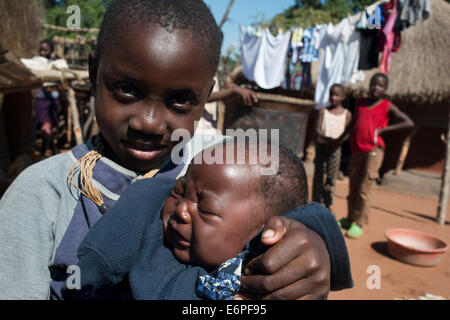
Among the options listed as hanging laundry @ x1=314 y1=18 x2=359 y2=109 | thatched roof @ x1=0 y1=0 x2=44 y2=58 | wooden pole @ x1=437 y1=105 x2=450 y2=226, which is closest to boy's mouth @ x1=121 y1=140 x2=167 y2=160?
thatched roof @ x1=0 y1=0 x2=44 y2=58

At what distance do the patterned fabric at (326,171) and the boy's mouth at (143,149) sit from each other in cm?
429

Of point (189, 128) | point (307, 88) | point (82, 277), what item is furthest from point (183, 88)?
point (307, 88)

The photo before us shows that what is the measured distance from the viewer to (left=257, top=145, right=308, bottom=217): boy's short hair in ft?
3.40

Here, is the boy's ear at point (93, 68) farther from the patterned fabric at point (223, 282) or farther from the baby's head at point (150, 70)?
the patterned fabric at point (223, 282)

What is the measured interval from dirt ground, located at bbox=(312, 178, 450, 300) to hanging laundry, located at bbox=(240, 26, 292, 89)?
10.4 ft

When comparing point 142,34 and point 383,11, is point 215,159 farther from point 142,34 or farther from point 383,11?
point 383,11

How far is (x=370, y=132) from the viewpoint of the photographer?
487cm

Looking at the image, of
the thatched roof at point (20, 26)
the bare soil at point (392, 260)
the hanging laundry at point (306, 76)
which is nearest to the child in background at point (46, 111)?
the thatched roof at point (20, 26)

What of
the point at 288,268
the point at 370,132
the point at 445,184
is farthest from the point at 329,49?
the point at 288,268

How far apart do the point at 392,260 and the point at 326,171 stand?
1.53 meters

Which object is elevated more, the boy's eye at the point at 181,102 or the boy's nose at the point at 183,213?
the boy's eye at the point at 181,102

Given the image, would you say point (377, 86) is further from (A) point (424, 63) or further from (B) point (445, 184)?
(A) point (424, 63)

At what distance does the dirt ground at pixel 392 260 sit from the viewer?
150 inches

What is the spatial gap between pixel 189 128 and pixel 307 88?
7.85m
